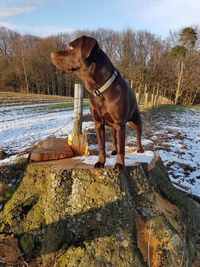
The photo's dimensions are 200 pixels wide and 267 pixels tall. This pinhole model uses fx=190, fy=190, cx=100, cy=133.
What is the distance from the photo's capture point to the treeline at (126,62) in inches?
1271

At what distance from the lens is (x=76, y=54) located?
207cm

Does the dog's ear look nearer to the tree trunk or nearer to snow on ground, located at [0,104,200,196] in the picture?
snow on ground, located at [0,104,200,196]

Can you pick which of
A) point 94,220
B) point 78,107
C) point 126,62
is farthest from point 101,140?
point 126,62

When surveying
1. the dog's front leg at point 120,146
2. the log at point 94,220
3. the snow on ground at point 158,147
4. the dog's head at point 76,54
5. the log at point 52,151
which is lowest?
the snow on ground at point 158,147

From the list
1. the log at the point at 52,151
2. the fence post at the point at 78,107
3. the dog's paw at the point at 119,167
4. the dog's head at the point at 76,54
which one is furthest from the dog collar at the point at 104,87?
the fence post at the point at 78,107

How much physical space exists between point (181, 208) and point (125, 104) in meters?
1.84

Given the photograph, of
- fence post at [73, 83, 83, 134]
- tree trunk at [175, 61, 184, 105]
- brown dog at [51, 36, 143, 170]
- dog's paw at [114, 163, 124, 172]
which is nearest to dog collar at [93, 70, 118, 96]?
brown dog at [51, 36, 143, 170]

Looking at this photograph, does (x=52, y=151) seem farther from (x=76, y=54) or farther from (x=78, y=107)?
(x=78, y=107)

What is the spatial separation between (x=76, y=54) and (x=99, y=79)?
1.20 feet

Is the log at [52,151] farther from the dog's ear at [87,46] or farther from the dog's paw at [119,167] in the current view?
the dog's ear at [87,46]

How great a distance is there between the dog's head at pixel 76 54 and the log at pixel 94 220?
1218 mm

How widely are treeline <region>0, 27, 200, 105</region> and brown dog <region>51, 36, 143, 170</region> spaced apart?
2866cm

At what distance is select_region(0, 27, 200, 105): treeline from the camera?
32.3m

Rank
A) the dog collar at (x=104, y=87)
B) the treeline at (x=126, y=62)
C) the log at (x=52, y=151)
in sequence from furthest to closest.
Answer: the treeline at (x=126, y=62) → the log at (x=52, y=151) → the dog collar at (x=104, y=87)
